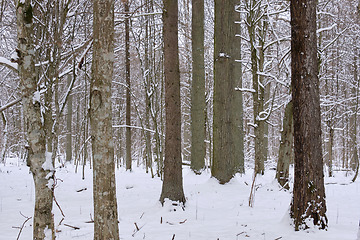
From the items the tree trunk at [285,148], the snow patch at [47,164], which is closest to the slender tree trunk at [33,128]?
the snow patch at [47,164]

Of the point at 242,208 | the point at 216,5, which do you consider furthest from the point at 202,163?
the point at 216,5

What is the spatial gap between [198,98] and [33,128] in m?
7.18

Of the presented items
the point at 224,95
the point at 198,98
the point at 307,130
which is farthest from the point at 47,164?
the point at 198,98

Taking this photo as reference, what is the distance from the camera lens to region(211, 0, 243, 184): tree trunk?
772 centimetres

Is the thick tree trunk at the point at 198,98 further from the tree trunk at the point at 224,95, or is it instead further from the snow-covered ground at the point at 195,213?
the tree trunk at the point at 224,95

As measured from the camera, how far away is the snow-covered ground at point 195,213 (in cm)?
420

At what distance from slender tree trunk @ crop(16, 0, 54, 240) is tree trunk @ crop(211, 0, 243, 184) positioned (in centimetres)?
499

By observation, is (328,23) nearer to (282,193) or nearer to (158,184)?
(282,193)

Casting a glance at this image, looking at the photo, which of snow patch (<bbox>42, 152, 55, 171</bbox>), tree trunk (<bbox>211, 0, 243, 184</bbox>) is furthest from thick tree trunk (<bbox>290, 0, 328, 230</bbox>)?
tree trunk (<bbox>211, 0, 243, 184</bbox>)

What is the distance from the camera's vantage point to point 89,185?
29.6 ft

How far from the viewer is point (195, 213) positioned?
5449 millimetres

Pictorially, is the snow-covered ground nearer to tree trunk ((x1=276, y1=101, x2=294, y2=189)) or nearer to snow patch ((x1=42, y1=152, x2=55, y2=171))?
tree trunk ((x1=276, y1=101, x2=294, y2=189))

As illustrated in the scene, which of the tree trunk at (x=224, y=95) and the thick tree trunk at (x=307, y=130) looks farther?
the tree trunk at (x=224, y=95)

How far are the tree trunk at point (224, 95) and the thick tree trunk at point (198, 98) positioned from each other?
2079 mm
